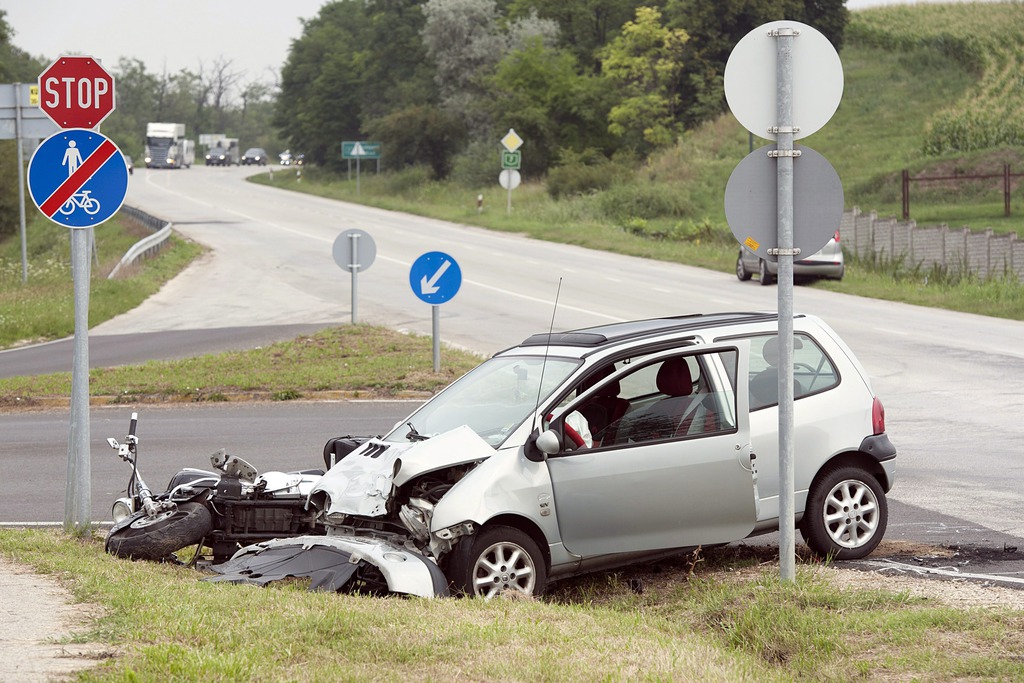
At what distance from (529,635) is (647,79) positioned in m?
63.1

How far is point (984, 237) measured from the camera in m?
29.4

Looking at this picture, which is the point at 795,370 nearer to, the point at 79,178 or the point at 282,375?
the point at 79,178

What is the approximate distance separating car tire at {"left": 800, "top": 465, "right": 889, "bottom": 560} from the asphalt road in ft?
3.89

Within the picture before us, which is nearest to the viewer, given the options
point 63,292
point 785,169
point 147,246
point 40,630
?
point 40,630

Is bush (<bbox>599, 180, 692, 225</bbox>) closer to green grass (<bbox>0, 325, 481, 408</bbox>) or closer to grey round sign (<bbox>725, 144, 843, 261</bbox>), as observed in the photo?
green grass (<bbox>0, 325, 481, 408</bbox>)

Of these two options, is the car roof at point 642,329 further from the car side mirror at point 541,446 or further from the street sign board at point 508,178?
the street sign board at point 508,178

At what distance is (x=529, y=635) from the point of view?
5684 mm

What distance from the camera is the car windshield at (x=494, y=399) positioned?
24.5 ft

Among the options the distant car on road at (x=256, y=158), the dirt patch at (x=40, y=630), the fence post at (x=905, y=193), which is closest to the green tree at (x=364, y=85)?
the distant car on road at (x=256, y=158)

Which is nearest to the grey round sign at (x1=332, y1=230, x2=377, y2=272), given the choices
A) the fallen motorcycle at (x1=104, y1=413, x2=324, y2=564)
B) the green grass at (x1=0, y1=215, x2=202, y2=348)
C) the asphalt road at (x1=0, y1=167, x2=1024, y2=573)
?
the asphalt road at (x1=0, y1=167, x2=1024, y2=573)

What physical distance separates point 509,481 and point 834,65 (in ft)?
9.46

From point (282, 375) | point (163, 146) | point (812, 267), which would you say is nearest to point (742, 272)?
point (812, 267)

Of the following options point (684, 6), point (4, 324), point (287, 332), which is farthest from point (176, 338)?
point (684, 6)

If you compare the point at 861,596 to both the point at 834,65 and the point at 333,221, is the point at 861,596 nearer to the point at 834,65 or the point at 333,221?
the point at 834,65
